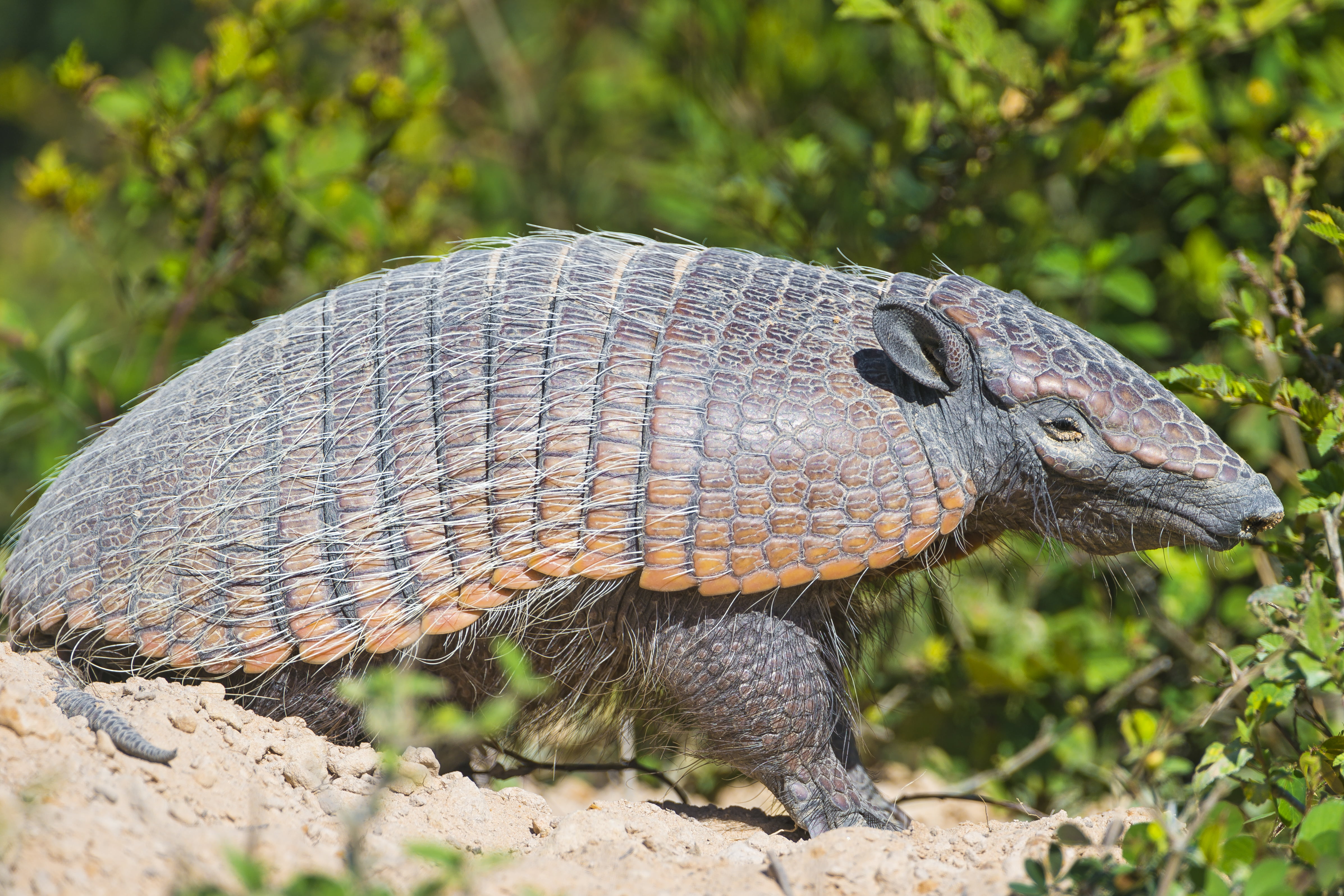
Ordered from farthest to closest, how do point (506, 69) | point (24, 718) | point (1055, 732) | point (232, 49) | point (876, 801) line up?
point (506, 69)
point (232, 49)
point (1055, 732)
point (876, 801)
point (24, 718)

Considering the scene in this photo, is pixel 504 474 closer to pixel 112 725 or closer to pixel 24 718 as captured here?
pixel 112 725

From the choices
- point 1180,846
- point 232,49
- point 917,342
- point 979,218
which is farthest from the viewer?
point 979,218

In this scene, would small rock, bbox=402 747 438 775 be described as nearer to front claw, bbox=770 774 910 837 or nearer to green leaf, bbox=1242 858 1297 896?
front claw, bbox=770 774 910 837

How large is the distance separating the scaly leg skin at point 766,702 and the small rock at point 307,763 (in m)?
1.06

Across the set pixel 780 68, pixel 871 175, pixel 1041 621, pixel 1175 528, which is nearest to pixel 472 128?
pixel 780 68

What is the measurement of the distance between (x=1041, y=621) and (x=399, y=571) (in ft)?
12.2

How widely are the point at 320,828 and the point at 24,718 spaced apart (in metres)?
0.81

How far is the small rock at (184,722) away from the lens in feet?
11.0

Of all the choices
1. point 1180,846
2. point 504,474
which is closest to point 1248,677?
point 1180,846

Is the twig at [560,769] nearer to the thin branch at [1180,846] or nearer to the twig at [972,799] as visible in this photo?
the twig at [972,799]

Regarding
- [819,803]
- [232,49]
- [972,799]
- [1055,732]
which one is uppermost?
[232,49]

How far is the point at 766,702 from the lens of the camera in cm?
366

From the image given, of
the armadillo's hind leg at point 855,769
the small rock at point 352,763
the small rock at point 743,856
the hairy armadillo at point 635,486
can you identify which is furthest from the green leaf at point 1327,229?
the small rock at point 352,763

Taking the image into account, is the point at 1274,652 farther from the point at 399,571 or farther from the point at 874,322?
the point at 399,571
